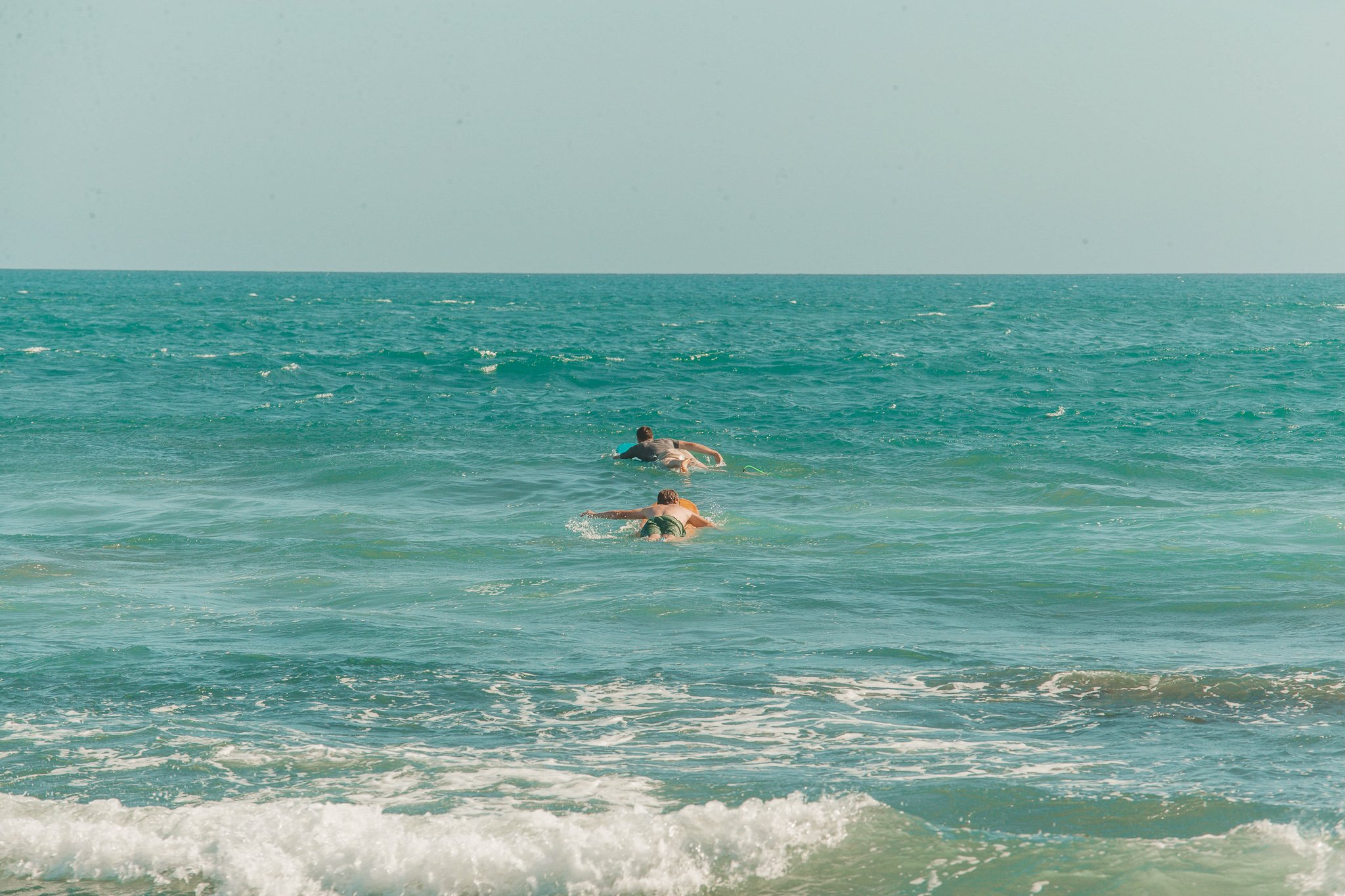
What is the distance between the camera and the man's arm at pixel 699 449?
22.2m

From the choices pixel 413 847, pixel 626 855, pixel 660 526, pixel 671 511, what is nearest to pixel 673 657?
pixel 626 855

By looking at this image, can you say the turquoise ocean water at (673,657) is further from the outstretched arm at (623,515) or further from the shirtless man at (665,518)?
the outstretched arm at (623,515)

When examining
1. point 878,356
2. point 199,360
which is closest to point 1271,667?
point 878,356

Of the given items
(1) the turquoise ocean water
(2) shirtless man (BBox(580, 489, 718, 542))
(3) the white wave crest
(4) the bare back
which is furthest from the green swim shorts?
(3) the white wave crest

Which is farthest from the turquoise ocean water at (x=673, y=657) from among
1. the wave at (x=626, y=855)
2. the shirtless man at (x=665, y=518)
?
the shirtless man at (x=665, y=518)

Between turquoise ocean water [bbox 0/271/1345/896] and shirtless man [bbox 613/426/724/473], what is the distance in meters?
0.48

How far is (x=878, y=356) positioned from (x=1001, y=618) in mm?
32368

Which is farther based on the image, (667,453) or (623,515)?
(667,453)

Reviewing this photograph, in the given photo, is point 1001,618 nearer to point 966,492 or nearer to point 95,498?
point 966,492

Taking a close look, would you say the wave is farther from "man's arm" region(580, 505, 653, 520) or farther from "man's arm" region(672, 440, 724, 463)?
"man's arm" region(672, 440, 724, 463)

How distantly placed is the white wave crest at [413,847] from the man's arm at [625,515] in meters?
9.36

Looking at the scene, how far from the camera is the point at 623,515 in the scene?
651 inches

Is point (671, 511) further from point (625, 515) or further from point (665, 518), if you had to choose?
point (625, 515)

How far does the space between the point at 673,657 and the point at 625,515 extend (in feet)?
20.5
